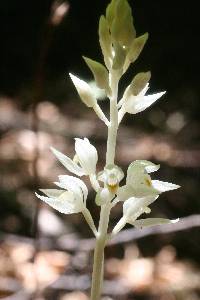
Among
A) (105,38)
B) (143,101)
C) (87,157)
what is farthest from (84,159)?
(105,38)

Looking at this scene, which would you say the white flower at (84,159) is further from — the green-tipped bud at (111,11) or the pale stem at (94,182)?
the green-tipped bud at (111,11)

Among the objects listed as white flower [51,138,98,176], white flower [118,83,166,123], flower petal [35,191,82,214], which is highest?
white flower [118,83,166,123]

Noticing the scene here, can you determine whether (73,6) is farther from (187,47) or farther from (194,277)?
(194,277)

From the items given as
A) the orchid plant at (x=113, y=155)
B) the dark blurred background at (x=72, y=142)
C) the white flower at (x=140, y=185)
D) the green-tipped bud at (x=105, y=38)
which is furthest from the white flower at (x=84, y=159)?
the dark blurred background at (x=72, y=142)

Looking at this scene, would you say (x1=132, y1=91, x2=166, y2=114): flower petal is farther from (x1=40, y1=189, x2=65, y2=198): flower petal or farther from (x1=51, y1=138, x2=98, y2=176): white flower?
(x1=40, y1=189, x2=65, y2=198): flower petal

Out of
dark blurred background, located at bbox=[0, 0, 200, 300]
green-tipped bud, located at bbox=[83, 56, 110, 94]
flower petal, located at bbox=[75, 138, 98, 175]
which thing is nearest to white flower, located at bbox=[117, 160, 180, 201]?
flower petal, located at bbox=[75, 138, 98, 175]

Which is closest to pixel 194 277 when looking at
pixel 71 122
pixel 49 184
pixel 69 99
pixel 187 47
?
pixel 49 184

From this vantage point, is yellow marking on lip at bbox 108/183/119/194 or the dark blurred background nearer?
yellow marking on lip at bbox 108/183/119/194
